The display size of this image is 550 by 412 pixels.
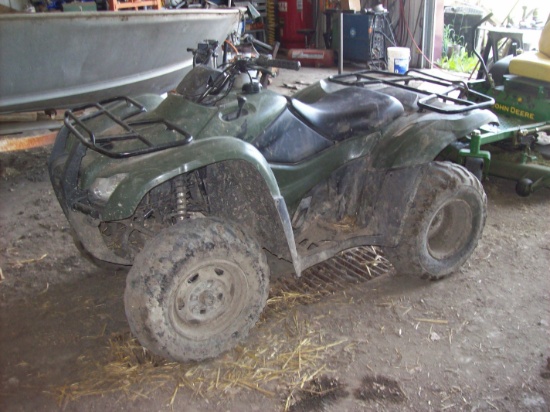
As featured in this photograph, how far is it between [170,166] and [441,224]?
1818 mm

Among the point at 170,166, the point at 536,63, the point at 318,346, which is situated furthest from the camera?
the point at 536,63

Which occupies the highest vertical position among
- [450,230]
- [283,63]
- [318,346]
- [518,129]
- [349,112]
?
[283,63]

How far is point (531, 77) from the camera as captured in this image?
190 inches

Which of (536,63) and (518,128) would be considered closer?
(518,128)

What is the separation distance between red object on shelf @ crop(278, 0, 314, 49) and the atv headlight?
29.5ft

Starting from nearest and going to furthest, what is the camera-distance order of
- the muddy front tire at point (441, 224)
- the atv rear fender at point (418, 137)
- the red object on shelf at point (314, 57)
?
the atv rear fender at point (418, 137)
the muddy front tire at point (441, 224)
the red object on shelf at point (314, 57)

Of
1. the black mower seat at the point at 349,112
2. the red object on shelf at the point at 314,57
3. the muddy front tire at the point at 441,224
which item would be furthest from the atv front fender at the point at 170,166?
the red object on shelf at the point at 314,57

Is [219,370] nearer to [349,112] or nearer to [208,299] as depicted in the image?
[208,299]

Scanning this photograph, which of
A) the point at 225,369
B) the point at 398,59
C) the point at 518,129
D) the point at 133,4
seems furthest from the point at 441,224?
the point at 398,59

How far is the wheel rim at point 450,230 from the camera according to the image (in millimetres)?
3400

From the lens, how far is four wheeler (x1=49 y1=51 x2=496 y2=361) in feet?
8.21

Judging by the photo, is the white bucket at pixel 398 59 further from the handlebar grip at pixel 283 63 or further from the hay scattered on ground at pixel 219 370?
the hay scattered on ground at pixel 219 370

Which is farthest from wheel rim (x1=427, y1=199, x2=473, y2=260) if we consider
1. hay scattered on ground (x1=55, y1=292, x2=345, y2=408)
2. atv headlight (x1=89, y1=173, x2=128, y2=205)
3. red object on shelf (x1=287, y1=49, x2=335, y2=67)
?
red object on shelf (x1=287, y1=49, x2=335, y2=67)

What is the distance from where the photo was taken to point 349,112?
3117mm
